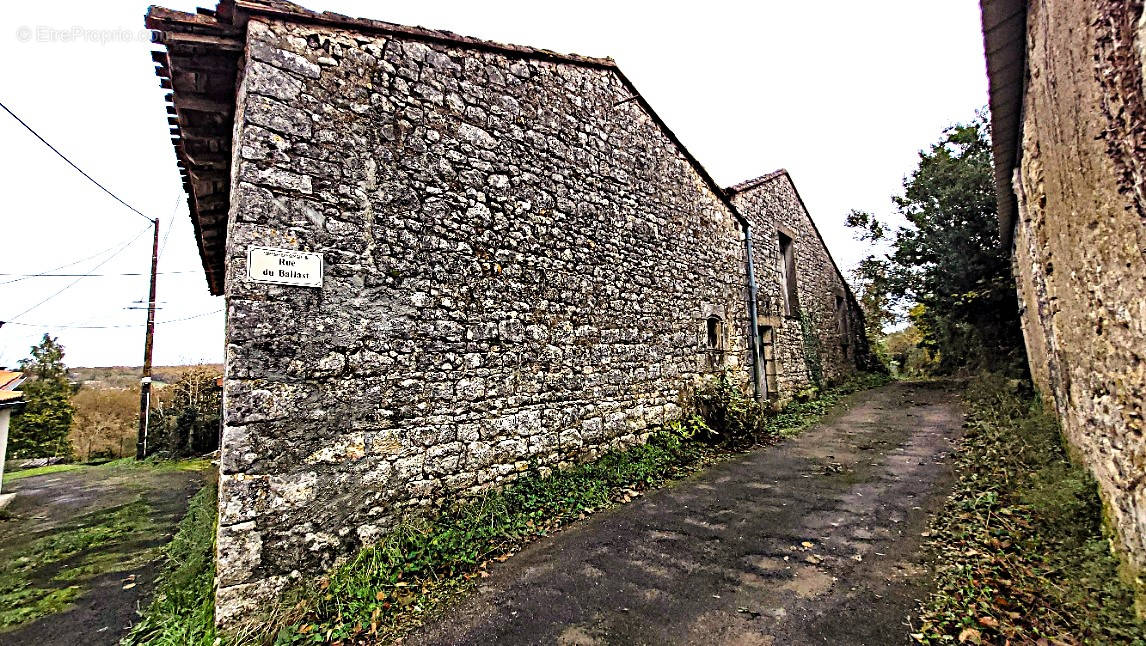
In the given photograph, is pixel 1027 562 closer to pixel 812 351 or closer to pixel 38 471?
pixel 812 351

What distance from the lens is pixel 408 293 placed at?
415 cm

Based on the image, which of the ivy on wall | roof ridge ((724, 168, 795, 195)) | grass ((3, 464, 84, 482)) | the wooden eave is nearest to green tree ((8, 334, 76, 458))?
grass ((3, 464, 84, 482))

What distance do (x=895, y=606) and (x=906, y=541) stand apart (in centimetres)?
108

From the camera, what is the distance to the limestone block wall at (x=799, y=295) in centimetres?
1014

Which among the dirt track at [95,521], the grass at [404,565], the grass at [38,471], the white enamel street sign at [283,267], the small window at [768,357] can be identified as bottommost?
the grass at [38,471]

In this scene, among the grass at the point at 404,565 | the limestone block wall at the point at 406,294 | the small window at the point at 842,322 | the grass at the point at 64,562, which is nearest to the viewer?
the grass at the point at 404,565

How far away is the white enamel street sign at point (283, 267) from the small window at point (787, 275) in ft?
32.9

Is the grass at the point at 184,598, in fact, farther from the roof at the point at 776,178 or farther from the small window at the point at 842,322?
the small window at the point at 842,322

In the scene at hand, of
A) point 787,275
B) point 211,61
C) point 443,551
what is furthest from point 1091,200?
point 787,275

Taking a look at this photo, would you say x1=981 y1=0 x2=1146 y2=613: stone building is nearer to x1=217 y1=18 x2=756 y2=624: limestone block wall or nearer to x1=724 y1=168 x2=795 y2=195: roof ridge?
x1=217 y1=18 x2=756 y2=624: limestone block wall

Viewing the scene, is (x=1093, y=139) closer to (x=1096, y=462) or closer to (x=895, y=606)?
(x=1096, y=462)

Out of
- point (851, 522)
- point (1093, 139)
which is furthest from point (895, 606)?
point (1093, 139)

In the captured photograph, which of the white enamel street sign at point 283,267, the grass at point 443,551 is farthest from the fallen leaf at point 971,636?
the white enamel street sign at point 283,267

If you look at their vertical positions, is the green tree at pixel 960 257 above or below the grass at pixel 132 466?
above
